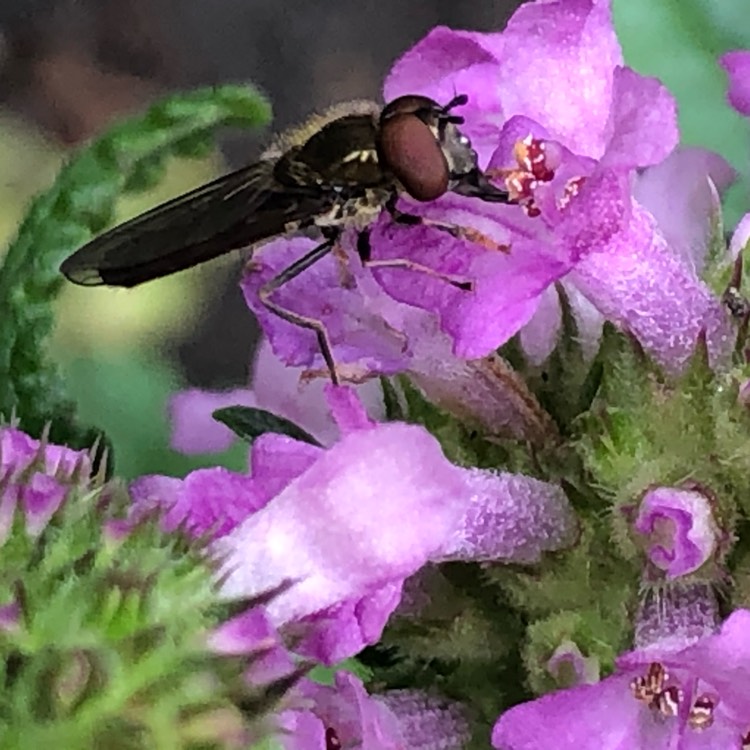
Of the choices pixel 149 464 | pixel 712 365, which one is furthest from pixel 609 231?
pixel 149 464

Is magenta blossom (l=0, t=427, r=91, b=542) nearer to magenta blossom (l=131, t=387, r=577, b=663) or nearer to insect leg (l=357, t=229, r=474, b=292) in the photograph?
magenta blossom (l=131, t=387, r=577, b=663)

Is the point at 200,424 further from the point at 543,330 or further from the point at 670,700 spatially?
the point at 670,700

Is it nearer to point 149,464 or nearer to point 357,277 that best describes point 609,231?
point 357,277

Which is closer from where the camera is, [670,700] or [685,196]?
[670,700]

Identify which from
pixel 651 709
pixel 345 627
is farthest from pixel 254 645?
pixel 651 709

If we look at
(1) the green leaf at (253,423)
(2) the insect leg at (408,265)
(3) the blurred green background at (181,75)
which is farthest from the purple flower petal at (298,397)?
(3) the blurred green background at (181,75)

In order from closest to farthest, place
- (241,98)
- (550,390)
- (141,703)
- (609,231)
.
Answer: (141,703) → (609,231) → (550,390) → (241,98)

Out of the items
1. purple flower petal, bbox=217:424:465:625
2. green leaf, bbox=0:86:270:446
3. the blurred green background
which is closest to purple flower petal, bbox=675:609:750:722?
purple flower petal, bbox=217:424:465:625
